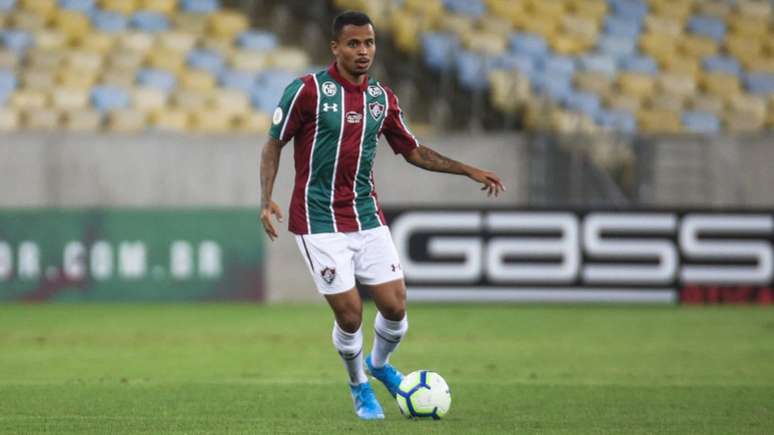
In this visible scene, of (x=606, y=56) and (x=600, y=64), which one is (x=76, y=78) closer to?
(x=600, y=64)

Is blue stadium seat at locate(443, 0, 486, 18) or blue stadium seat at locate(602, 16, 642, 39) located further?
blue stadium seat at locate(602, 16, 642, 39)

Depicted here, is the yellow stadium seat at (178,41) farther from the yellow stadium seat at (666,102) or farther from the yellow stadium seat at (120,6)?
the yellow stadium seat at (666,102)

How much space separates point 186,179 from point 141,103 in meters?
1.76

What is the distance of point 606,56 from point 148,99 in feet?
20.8

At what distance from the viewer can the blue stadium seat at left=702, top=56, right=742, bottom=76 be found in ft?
65.5

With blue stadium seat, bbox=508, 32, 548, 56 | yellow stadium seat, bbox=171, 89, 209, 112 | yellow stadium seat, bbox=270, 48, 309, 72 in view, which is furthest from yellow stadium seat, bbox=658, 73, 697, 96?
yellow stadium seat, bbox=171, 89, 209, 112

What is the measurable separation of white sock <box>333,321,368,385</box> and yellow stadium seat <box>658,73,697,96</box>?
501 inches

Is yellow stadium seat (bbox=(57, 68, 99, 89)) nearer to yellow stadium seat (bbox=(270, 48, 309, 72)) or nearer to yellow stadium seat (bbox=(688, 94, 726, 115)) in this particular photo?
yellow stadium seat (bbox=(270, 48, 309, 72))

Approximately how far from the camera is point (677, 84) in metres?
19.6

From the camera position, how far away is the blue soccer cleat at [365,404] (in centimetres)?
738

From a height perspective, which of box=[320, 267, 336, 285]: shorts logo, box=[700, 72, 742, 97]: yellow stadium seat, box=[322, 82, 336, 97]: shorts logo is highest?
box=[322, 82, 336, 97]: shorts logo

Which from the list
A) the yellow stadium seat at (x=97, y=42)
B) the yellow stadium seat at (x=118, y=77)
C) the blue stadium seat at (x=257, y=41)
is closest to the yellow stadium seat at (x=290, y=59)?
the blue stadium seat at (x=257, y=41)

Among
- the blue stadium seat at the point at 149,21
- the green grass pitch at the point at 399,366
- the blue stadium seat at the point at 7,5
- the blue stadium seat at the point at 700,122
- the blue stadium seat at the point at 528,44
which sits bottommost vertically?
the green grass pitch at the point at 399,366

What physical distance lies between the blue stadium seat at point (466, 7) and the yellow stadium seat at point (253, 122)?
3460 mm
